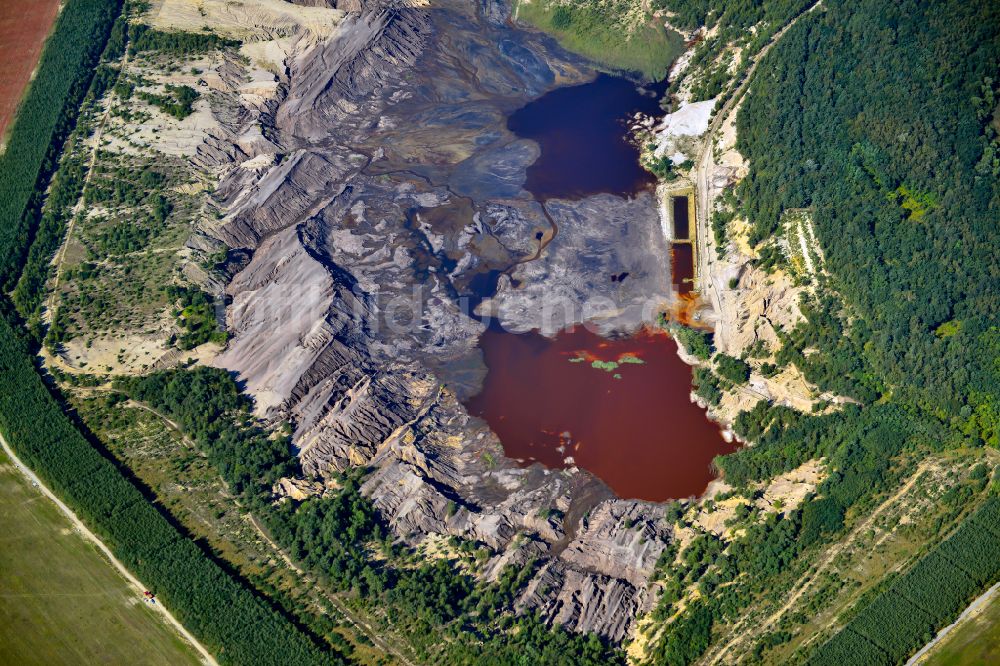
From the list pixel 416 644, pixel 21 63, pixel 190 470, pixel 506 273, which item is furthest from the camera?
pixel 21 63

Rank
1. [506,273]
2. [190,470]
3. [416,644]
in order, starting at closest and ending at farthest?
[416,644] → [190,470] → [506,273]

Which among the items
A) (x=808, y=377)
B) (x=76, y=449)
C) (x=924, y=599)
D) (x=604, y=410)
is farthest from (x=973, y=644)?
(x=76, y=449)

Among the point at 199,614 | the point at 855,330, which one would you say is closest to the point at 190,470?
the point at 199,614

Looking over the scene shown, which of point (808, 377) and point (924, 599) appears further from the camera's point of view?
point (808, 377)

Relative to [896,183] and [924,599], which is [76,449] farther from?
[896,183]

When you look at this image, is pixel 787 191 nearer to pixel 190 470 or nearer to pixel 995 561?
pixel 995 561

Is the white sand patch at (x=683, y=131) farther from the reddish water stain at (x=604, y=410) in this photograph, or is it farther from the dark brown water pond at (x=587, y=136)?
the reddish water stain at (x=604, y=410)
